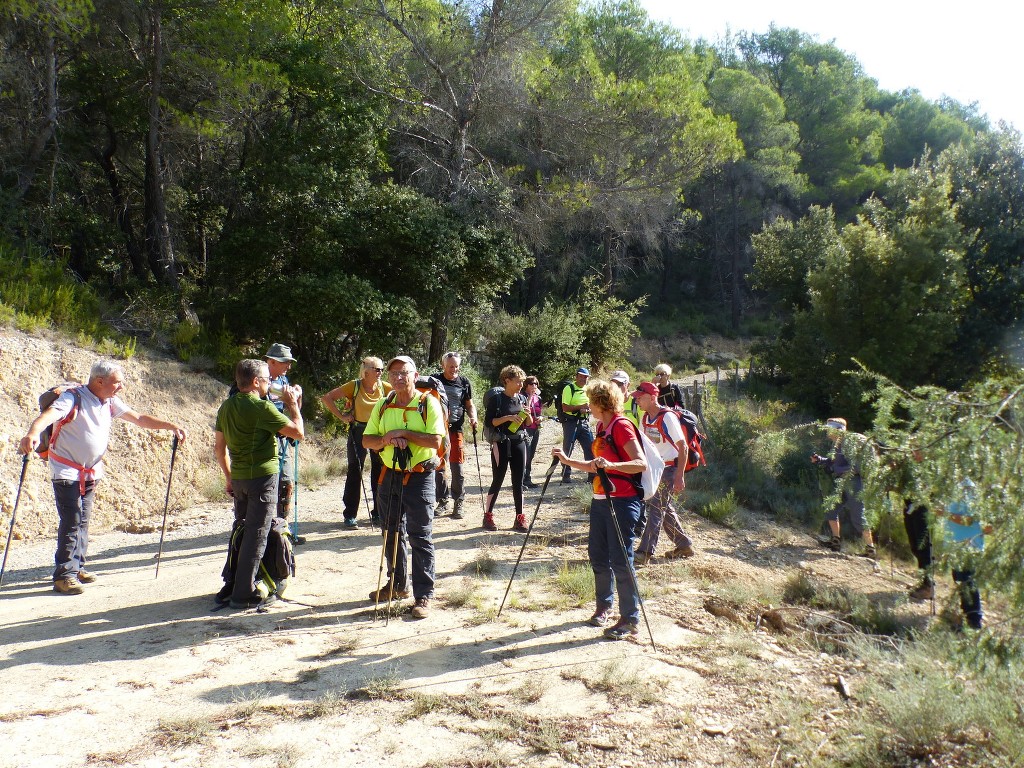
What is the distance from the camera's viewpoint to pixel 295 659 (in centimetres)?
497

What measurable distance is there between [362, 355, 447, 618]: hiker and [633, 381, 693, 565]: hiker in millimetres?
2385

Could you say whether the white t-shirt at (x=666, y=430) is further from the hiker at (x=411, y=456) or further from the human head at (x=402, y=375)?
the human head at (x=402, y=375)

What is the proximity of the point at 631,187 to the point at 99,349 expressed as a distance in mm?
14839

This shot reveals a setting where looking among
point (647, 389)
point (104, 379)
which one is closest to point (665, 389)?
point (647, 389)

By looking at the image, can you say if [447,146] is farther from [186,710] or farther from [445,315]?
[186,710]

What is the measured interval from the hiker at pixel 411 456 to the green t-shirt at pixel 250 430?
722 millimetres

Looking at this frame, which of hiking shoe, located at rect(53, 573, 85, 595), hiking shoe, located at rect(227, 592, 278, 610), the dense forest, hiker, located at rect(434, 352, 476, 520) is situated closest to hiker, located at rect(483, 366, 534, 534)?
hiker, located at rect(434, 352, 476, 520)

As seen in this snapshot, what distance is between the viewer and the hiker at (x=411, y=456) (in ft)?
18.6

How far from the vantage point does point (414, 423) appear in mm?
5688

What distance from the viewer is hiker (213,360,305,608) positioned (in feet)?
18.1

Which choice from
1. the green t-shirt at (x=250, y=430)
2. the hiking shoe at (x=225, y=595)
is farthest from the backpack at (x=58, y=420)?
the hiking shoe at (x=225, y=595)

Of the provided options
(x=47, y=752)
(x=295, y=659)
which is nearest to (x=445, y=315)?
(x=295, y=659)

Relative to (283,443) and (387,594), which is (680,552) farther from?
(283,443)

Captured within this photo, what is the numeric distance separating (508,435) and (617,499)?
298cm
